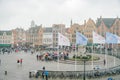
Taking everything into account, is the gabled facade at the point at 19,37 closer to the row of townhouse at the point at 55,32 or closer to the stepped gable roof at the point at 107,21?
the row of townhouse at the point at 55,32

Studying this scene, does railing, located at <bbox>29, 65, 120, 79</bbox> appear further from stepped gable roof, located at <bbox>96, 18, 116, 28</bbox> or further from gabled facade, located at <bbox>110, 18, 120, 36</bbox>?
stepped gable roof, located at <bbox>96, 18, 116, 28</bbox>

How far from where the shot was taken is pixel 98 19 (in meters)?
95.0

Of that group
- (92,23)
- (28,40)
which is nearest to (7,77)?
(92,23)

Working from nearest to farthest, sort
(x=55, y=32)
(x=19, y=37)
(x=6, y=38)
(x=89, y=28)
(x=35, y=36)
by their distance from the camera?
1. (x=89, y=28)
2. (x=55, y=32)
3. (x=35, y=36)
4. (x=6, y=38)
5. (x=19, y=37)

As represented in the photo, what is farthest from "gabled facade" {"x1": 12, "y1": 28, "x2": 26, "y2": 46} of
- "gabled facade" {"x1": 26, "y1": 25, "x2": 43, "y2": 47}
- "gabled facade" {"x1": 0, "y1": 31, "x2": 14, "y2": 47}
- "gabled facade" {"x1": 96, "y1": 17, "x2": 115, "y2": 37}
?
"gabled facade" {"x1": 96, "y1": 17, "x2": 115, "y2": 37}

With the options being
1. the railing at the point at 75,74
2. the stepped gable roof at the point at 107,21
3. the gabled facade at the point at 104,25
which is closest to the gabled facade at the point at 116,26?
the gabled facade at the point at 104,25

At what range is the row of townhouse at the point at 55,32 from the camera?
9091 centimetres

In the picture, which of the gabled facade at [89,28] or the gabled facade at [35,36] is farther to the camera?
the gabled facade at [35,36]

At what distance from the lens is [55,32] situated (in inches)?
3910

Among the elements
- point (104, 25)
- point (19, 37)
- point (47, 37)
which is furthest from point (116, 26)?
point (19, 37)

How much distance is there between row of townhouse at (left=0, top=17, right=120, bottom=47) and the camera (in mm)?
90912

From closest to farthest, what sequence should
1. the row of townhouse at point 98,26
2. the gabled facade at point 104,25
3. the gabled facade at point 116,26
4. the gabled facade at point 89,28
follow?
the gabled facade at point 116,26 < the row of townhouse at point 98,26 < the gabled facade at point 104,25 < the gabled facade at point 89,28

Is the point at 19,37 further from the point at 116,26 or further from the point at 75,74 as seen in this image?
the point at 75,74

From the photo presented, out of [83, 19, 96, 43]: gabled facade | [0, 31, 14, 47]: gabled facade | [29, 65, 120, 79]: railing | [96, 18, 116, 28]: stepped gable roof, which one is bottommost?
[29, 65, 120, 79]: railing
